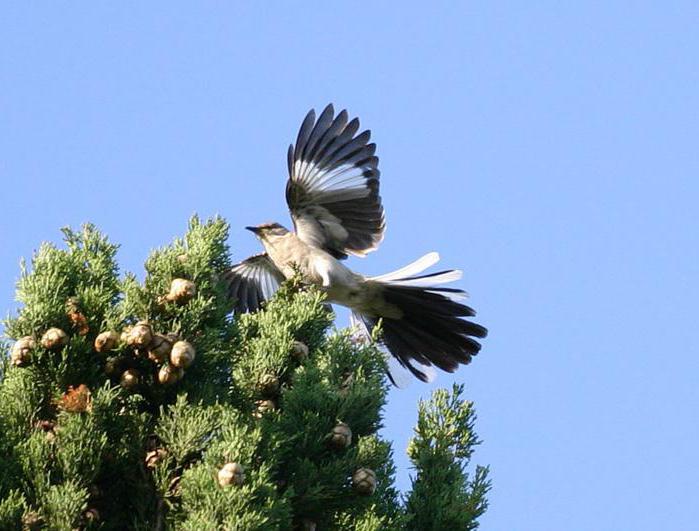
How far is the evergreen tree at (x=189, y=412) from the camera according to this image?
3629mm

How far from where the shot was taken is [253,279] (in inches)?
346

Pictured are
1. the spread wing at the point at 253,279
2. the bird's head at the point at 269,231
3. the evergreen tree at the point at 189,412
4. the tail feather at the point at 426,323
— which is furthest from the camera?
the spread wing at the point at 253,279

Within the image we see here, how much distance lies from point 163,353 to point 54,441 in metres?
0.44

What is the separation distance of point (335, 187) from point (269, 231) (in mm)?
558

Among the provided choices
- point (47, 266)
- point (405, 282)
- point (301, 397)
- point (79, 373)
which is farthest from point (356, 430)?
point (405, 282)

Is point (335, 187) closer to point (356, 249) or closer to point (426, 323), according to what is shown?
point (356, 249)

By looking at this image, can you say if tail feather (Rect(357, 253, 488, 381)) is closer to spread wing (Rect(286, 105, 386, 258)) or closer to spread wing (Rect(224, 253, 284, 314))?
spread wing (Rect(286, 105, 386, 258))

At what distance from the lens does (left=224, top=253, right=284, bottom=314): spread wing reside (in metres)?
8.68

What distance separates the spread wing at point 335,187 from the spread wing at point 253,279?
1.72 ft

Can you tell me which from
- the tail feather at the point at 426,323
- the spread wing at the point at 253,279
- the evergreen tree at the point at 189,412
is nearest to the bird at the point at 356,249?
the tail feather at the point at 426,323

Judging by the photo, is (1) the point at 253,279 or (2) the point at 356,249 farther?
(1) the point at 253,279

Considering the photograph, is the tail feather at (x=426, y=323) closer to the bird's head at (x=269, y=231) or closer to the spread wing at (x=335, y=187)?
the spread wing at (x=335, y=187)

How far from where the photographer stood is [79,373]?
3.98 metres

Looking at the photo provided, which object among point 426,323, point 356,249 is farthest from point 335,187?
point 426,323
